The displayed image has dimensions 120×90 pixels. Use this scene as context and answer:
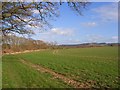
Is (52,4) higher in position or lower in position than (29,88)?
higher

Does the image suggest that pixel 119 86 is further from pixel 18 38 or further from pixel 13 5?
pixel 18 38

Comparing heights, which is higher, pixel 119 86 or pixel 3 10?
pixel 3 10

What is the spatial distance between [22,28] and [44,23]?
1706 mm

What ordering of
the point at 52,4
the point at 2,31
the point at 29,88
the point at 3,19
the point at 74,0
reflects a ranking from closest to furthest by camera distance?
the point at 29,88 < the point at 74,0 < the point at 52,4 < the point at 3,19 < the point at 2,31

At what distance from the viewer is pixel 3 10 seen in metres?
13.6

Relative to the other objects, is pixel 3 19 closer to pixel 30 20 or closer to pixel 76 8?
pixel 30 20

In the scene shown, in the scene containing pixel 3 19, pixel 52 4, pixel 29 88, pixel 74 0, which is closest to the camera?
pixel 29 88

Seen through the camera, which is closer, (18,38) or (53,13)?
(53,13)

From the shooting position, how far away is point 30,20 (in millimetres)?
15172

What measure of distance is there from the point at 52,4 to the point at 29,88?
473 centimetres

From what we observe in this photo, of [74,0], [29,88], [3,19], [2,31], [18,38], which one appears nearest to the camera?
[29,88]

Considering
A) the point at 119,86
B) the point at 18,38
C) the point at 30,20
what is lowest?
the point at 119,86

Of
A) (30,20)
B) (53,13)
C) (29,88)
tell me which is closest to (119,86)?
(29,88)

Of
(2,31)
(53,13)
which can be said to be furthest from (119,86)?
(2,31)
